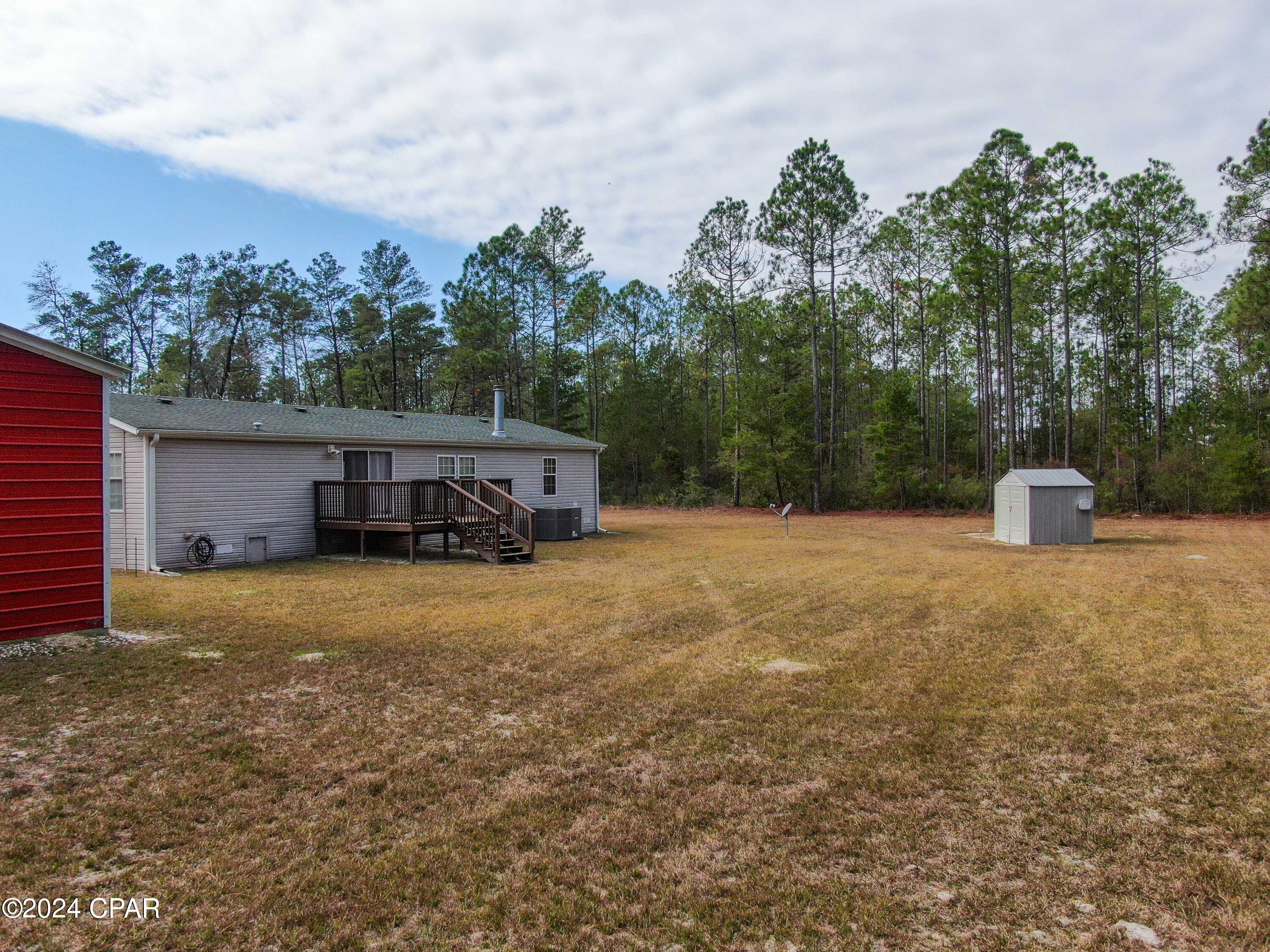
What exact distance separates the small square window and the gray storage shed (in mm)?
10957

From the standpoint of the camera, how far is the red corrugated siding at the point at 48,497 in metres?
6.20

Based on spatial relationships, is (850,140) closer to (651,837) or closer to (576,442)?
(576,442)

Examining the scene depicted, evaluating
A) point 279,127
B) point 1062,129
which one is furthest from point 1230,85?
point 279,127

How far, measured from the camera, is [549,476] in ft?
59.9

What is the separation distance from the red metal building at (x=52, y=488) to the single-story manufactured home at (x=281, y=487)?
5232 mm

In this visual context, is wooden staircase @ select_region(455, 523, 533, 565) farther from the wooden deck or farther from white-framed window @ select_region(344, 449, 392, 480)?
white-framed window @ select_region(344, 449, 392, 480)

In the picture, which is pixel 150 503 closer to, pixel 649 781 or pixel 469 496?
pixel 469 496

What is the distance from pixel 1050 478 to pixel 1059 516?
0.83m

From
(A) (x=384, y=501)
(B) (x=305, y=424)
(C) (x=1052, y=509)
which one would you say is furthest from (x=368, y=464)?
(C) (x=1052, y=509)

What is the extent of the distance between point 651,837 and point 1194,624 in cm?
697

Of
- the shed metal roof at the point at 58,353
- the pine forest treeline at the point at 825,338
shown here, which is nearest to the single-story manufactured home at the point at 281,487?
the shed metal roof at the point at 58,353

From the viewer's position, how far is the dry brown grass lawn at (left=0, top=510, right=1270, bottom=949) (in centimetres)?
247

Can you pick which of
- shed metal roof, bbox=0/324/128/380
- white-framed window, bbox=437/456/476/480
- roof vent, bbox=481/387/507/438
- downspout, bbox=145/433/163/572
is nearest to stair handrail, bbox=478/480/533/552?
white-framed window, bbox=437/456/476/480

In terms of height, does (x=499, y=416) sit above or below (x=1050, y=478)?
above
